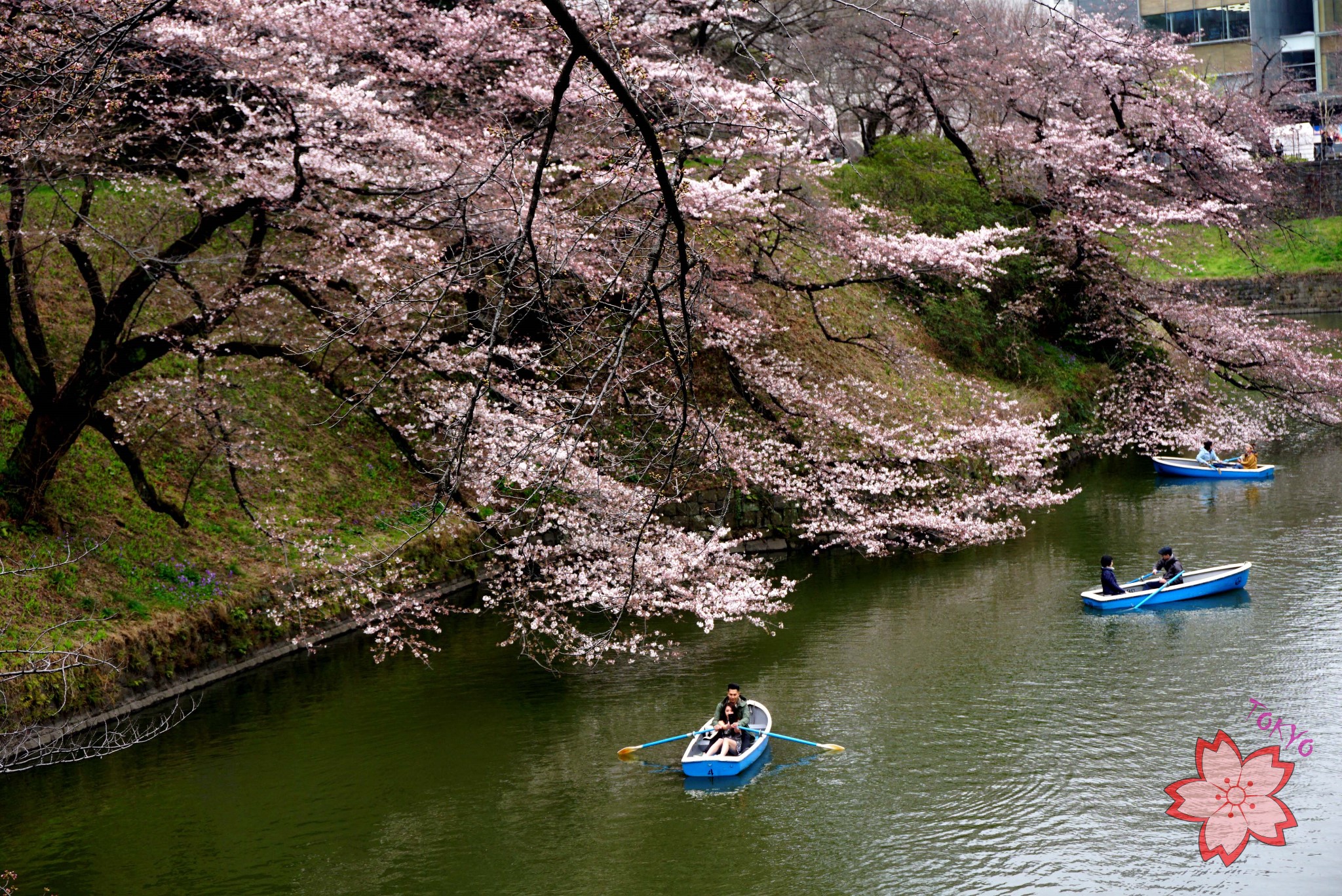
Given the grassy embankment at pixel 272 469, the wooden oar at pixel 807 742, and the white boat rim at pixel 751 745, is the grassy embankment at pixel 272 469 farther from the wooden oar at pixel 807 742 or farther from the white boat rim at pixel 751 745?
the wooden oar at pixel 807 742

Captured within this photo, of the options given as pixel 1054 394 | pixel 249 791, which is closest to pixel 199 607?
pixel 249 791

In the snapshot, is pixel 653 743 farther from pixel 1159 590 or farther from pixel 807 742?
pixel 1159 590

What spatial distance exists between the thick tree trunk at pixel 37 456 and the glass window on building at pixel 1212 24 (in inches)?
2025

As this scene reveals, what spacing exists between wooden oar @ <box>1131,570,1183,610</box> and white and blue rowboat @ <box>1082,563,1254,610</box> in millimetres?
13

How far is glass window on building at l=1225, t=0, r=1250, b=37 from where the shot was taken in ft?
165

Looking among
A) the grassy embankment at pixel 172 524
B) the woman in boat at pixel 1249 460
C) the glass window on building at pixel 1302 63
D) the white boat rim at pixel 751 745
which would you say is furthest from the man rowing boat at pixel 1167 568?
the glass window on building at pixel 1302 63

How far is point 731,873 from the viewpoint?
898cm

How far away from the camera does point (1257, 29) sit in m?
50.0

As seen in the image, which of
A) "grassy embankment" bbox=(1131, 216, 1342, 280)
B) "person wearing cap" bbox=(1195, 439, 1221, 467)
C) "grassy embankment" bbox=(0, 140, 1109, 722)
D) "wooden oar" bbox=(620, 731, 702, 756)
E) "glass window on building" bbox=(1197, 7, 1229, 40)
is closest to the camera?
"wooden oar" bbox=(620, 731, 702, 756)

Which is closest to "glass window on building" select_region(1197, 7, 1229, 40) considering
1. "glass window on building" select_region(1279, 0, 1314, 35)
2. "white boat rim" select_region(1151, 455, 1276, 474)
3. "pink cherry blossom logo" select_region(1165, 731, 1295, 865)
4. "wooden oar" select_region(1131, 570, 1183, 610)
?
"glass window on building" select_region(1279, 0, 1314, 35)

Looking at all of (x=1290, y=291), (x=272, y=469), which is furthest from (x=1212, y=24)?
(x=272, y=469)

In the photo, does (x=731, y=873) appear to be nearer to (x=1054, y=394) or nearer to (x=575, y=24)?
(x=575, y=24)

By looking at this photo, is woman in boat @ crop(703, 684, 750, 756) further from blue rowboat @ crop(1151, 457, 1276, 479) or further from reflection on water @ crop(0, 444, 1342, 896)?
blue rowboat @ crop(1151, 457, 1276, 479)

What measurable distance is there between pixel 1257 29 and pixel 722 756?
51.5 meters
